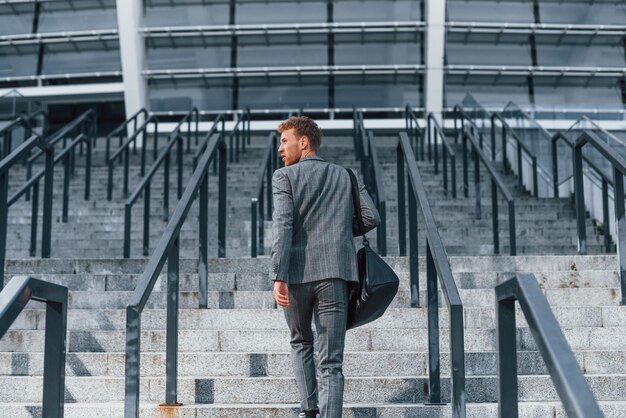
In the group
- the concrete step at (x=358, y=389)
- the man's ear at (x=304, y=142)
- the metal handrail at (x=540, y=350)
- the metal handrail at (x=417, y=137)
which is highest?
the metal handrail at (x=417, y=137)

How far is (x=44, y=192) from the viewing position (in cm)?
836

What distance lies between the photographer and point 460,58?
2139 centimetres

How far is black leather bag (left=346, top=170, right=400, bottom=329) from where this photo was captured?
15.0ft

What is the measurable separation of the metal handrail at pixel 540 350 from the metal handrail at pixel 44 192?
4.05m

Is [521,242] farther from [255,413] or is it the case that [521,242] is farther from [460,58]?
[460,58]

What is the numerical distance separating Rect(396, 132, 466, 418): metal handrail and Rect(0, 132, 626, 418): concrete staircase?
0.17m

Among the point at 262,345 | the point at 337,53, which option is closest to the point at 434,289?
the point at 262,345

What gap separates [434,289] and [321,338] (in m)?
1.13

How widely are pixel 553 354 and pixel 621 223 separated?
367cm

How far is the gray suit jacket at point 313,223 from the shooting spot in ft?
14.8

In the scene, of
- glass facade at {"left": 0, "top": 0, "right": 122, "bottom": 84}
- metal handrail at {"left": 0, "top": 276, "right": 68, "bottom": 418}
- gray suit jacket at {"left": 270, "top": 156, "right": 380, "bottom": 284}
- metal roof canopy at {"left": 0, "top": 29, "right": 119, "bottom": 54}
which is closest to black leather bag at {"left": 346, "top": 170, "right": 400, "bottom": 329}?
gray suit jacket at {"left": 270, "top": 156, "right": 380, "bottom": 284}

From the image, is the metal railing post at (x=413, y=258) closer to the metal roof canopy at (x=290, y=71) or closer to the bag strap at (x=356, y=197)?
the bag strap at (x=356, y=197)

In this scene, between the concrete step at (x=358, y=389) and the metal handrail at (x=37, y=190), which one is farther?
the metal handrail at (x=37, y=190)

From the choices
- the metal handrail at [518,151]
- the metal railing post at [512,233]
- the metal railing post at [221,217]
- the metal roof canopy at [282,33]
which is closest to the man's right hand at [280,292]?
the metal railing post at [221,217]
